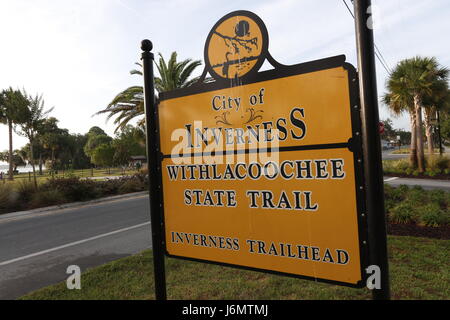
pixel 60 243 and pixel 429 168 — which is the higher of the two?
pixel 429 168

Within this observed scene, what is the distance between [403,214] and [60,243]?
699 cm

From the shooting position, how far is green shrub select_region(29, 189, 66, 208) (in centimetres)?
1115

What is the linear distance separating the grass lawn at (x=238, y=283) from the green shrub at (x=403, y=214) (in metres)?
1.64

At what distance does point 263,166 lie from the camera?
1831mm

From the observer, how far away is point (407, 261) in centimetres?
392

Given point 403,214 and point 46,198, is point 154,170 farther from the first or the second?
point 46,198

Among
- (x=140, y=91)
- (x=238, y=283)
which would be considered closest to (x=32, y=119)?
(x=140, y=91)

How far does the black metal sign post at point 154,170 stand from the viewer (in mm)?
2119

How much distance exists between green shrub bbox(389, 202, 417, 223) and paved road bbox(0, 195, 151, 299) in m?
5.00

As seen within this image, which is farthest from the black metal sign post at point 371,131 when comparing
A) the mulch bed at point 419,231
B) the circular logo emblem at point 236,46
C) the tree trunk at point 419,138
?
the tree trunk at point 419,138

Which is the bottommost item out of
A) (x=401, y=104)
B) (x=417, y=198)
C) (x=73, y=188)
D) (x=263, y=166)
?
(x=417, y=198)

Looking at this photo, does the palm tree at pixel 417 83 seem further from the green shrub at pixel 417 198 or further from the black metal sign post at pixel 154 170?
the black metal sign post at pixel 154 170

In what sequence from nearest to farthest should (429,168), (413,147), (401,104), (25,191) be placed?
(25,191), (429,168), (413,147), (401,104)
